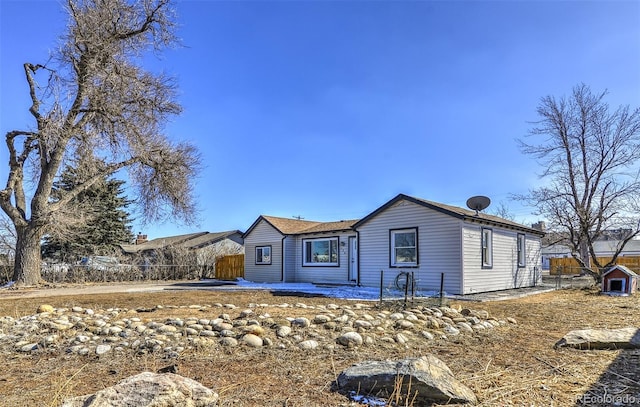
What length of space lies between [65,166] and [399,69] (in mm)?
14589

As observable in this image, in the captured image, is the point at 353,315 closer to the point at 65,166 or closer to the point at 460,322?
the point at 460,322

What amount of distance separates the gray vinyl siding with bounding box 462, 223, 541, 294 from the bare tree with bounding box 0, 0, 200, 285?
1379 cm

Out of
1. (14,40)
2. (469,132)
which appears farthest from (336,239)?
(14,40)

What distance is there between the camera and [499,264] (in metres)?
13.6

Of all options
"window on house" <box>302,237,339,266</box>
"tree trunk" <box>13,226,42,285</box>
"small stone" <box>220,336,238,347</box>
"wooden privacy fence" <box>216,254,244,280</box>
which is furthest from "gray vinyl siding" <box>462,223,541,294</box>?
"tree trunk" <box>13,226,42,285</box>

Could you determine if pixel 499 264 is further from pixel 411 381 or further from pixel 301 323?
pixel 411 381

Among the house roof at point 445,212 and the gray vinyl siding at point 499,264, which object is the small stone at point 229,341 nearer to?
the house roof at point 445,212

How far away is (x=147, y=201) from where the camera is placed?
19375 mm

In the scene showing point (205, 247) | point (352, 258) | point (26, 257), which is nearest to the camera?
point (352, 258)

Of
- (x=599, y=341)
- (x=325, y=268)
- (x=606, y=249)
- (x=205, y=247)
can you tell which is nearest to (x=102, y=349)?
(x=599, y=341)

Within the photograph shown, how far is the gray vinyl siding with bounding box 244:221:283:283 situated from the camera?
18.9m

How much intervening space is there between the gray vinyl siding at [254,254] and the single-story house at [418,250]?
9 centimetres

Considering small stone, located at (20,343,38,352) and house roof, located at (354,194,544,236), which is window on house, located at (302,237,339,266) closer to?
house roof, located at (354,194,544,236)

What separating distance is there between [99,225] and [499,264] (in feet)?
76.1
